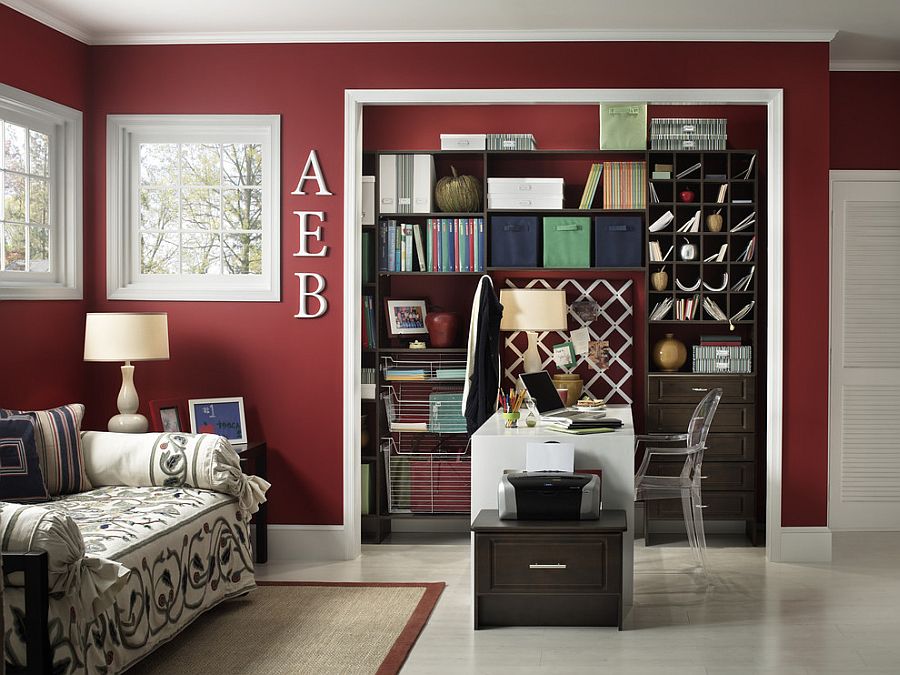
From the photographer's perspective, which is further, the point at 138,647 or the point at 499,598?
the point at 499,598

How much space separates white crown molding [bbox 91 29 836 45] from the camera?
5.02 m

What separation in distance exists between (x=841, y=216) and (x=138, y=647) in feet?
15.3

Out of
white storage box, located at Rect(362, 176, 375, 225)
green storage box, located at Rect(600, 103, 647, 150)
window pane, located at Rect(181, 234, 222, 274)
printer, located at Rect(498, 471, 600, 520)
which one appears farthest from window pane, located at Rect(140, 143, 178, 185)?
printer, located at Rect(498, 471, 600, 520)

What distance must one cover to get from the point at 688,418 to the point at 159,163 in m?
3.32

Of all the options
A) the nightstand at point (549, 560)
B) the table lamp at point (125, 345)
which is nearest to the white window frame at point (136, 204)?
the table lamp at point (125, 345)

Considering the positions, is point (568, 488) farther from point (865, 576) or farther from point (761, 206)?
point (761, 206)

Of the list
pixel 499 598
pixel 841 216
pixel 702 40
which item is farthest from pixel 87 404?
pixel 841 216

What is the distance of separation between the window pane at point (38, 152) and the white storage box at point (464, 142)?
214 cm

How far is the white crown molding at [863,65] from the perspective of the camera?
577cm

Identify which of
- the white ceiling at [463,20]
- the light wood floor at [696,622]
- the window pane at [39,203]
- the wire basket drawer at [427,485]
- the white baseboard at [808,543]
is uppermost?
the white ceiling at [463,20]

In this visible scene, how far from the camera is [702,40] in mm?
5047

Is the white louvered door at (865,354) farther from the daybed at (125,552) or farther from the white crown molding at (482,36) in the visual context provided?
the daybed at (125,552)

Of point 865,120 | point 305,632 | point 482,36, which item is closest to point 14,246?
point 305,632

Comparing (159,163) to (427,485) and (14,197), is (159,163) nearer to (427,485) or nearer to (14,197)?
(14,197)
